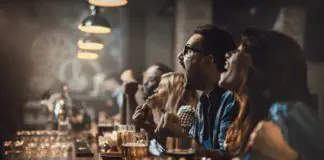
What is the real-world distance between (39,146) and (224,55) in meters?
2.62

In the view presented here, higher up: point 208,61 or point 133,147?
point 208,61

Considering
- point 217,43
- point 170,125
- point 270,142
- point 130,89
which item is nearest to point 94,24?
point 130,89

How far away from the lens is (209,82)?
292cm

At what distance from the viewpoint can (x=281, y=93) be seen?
7.12ft

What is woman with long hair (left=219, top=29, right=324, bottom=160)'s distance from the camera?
213 cm

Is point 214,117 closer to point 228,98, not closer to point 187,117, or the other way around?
point 228,98

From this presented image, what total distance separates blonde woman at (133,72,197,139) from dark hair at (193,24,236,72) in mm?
974

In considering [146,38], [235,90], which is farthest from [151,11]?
[235,90]

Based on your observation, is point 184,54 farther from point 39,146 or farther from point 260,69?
point 39,146

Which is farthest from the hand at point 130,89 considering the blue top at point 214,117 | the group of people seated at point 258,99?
the group of people seated at point 258,99

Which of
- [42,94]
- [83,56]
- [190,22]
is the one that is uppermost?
[190,22]

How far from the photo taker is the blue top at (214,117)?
2.70m

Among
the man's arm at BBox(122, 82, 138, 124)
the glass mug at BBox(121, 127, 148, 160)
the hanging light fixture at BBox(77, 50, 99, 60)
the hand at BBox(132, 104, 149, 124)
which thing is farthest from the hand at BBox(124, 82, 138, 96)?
the hanging light fixture at BBox(77, 50, 99, 60)

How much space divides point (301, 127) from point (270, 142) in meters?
0.16
